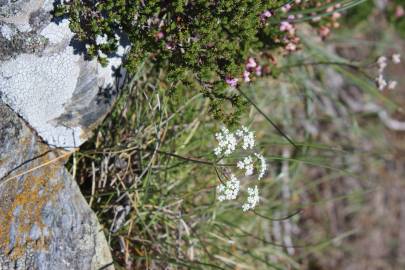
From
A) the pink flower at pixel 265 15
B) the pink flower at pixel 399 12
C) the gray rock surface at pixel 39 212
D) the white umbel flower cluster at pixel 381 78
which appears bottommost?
the gray rock surface at pixel 39 212

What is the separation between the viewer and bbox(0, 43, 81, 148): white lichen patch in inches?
80.3

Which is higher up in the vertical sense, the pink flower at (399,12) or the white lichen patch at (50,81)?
the pink flower at (399,12)

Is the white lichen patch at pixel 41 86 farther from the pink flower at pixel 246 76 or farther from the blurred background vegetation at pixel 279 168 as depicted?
the pink flower at pixel 246 76

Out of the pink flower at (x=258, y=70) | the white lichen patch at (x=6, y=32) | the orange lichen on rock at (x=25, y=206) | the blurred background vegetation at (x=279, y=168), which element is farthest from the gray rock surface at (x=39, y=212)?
the pink flower at (x=258, y=70)

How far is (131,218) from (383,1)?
251 centimetres

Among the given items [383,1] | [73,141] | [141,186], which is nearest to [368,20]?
[383,1]

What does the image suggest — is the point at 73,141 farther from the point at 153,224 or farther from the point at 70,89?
the point at 153,224

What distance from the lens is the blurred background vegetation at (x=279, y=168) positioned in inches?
98.1

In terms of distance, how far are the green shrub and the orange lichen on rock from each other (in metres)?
0.52

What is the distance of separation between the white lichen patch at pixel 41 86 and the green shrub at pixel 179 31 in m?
0.12

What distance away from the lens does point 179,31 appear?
2.07m

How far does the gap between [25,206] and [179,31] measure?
89 cm

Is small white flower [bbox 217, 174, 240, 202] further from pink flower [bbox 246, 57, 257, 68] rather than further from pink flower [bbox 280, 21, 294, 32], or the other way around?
pink flower [bbox 280, 21, 294, 32]

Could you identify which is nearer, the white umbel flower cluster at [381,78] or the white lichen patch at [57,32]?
the white lichen patch at [57,32]
